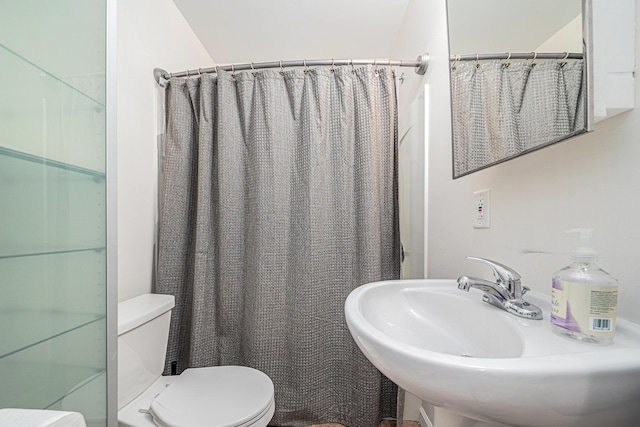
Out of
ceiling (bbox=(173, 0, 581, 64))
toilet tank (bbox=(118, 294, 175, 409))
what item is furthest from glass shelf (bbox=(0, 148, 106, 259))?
ceiling (bbox=(173, 0, 581, 64))

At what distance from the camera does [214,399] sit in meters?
1.10

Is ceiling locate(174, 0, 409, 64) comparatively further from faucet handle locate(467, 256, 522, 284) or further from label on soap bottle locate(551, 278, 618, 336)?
label on soap bottle locate(551, 278, 618, 336)

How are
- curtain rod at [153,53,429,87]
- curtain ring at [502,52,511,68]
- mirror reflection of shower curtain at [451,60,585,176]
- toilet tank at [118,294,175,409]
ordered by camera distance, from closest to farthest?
mirror reflection of shower curtain at [451,60,585,176]
curtain ring at [502,52,511,68]
toilet tank at [118,294,175,409]
curtain rod at [153,53,429,87]

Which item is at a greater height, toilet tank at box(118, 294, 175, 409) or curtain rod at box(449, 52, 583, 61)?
curtain rod at box(449, 52, 583, 61)

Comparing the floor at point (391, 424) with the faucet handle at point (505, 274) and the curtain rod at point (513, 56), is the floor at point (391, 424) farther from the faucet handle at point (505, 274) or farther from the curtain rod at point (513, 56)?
the curtain rod at point (513, 56)

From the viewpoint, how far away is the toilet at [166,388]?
1.00m

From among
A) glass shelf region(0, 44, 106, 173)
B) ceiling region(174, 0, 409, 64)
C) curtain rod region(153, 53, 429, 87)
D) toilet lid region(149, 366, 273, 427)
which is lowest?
toilet lid region(149, 366, 273, 427)

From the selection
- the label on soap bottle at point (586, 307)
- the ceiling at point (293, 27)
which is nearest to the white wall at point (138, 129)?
the ceiling at point (293, 27)

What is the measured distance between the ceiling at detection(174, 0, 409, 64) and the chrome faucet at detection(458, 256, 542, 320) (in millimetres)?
1740

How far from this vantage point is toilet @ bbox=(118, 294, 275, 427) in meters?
1.00

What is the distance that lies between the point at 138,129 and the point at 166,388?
119cm

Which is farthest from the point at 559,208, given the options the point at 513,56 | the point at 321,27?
the point at 321,27

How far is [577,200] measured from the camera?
2.01ft

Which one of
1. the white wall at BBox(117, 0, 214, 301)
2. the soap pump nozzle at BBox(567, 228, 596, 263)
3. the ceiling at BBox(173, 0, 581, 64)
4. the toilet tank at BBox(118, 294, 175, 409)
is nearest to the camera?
the soap pump nozzle at BBox(567, 228, 596, 263)
